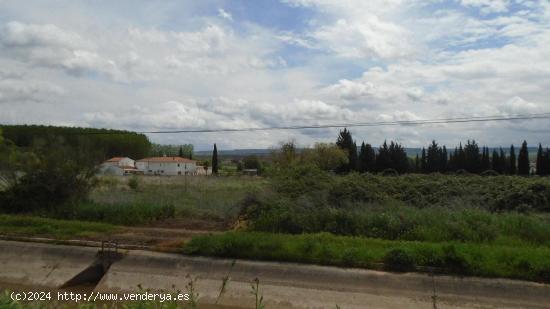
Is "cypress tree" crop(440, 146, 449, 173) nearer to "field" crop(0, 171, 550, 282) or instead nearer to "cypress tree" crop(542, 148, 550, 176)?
"cypress tree" crop(542, 148, 550, 176)

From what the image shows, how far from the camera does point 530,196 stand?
51.6 feet

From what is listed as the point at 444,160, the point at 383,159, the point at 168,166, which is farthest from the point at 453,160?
the point at 168,166

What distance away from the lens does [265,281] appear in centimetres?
1147

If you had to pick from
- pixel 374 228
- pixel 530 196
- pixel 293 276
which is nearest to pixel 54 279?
pixel 293 276

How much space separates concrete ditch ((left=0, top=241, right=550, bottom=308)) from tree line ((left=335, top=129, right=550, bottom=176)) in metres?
27.7

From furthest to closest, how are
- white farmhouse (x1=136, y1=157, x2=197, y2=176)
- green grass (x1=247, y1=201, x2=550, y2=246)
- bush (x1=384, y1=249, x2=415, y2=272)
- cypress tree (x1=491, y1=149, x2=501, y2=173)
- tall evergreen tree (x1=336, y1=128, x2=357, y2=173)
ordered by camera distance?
white farmhouse (x1=136, y1=157, x2=197, y2=176), tall evergreen tree (x1=336, y1=128, x2=357, y2=173), cypress tree (x1=491, y1=149, x2=501, y2=173), green grass (x1=247, y1=201, x2=550, y2=246), bush (x1=384, y1=249, x2=415, y2=272)

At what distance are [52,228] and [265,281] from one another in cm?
838

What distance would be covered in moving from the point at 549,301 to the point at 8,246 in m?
14.8

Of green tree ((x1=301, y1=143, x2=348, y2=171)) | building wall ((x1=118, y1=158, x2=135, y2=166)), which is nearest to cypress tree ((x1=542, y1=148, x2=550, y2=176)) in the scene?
green tree ((x1=301, y1=143, x2=348, y2=171))

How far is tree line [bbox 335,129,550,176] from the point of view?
132 ft

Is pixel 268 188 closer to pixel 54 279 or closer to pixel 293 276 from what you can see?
pixel 293 276

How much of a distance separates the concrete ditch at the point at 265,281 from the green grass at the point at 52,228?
984 mm

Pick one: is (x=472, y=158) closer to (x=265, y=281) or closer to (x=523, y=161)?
(x=523, y=161)

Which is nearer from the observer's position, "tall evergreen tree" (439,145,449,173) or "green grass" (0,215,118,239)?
"green grass" (0,215,118,239)
